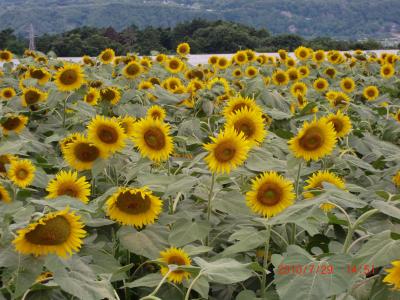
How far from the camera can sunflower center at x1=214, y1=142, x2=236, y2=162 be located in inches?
72.5

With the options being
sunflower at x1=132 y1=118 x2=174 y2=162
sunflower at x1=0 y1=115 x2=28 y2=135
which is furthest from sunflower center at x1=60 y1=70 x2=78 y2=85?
sunflower at x1=132 y1=118 x2=174 y2=162

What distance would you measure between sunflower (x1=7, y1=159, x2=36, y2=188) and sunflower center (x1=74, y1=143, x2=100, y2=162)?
18cm

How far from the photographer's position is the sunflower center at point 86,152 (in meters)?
2.24

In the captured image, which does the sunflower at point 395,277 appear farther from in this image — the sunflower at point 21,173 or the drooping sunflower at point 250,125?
the sunflower at point 21,173

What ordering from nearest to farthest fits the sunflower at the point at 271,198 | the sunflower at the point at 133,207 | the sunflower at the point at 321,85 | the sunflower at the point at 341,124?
the sunflower at the point at 133,207 → the sunflower at the point at 271,198 → the sunflower at the point at 341,124 → the sunflower at the point at 321,85

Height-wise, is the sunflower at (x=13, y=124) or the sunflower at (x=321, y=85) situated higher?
the sunflower at (x=13, y=124)

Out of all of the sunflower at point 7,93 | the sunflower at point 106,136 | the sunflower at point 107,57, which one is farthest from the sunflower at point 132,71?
the sunflower at point 106,136

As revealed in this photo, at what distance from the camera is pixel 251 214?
1878 mm

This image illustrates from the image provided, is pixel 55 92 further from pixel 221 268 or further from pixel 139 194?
pixel 221 268

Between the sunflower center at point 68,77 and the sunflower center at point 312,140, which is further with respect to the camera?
the sunflower center at point 68,77

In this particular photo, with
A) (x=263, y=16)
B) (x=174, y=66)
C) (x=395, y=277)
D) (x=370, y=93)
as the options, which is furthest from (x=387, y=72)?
(x=263, y=16)

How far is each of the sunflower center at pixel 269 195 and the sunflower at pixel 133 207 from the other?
33 centimetres

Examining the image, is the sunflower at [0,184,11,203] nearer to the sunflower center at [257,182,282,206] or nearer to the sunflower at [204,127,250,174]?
the sunflower at [204,127,250,174]

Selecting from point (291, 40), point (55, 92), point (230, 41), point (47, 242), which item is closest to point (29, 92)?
point (55, 92)
